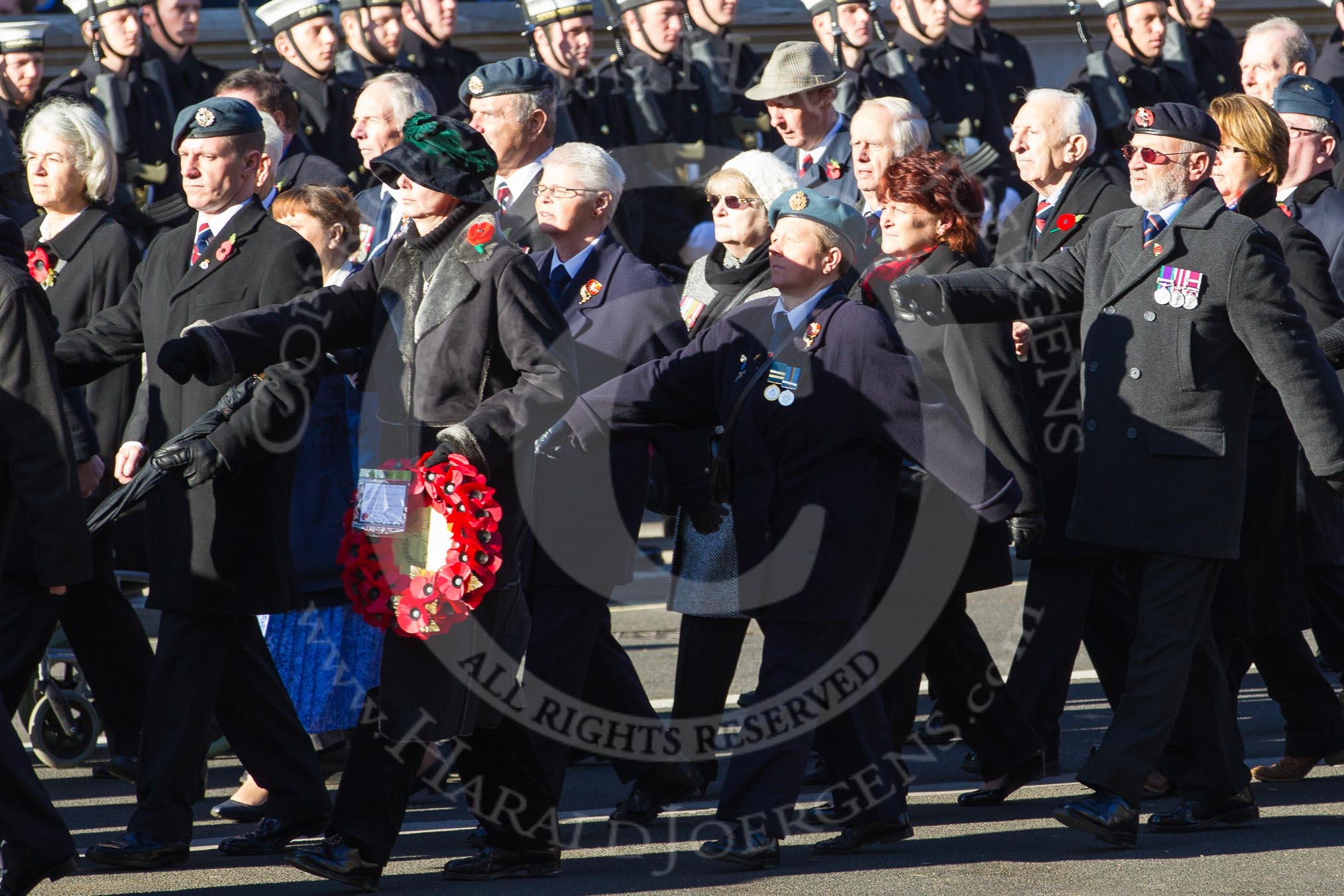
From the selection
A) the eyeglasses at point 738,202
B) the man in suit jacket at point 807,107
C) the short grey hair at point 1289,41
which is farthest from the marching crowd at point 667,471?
the short grey hair at point 1289,41

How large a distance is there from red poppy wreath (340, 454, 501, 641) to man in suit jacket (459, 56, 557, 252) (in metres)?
1.82

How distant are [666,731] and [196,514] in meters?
1.51

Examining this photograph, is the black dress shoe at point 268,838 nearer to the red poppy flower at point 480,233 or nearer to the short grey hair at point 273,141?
the red poppy flower at point 480,233

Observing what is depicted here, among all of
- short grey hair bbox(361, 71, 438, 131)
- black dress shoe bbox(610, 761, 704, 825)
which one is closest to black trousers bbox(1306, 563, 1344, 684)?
black dress shoe bbox(610, 761, 704, 825)

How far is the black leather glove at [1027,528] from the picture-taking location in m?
6.03

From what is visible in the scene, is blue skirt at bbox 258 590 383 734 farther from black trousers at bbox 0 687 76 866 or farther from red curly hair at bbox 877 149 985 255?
red curly hair at bbox 877 149 985 255

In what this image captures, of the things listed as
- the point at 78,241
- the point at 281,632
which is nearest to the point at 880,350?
the point at 281,632

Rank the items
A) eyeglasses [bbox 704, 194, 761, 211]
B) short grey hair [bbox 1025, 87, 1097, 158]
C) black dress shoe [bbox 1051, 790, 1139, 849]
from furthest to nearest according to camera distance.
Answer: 1. short grey hair [bbox 1025, 87, 1097, 158]
2. eyeglasses [bbox 704, 194, 761, 211]
3. black dress shoe [bbox 1051, 790, 1139, 849]

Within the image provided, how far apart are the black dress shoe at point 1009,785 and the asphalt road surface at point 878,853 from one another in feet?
0.14

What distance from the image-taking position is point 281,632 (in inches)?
260

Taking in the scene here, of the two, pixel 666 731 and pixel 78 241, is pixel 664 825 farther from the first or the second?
pixel 78 241

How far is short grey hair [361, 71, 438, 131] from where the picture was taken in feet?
24.8

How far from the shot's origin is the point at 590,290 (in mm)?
6082

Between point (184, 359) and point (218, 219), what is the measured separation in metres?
0.81
